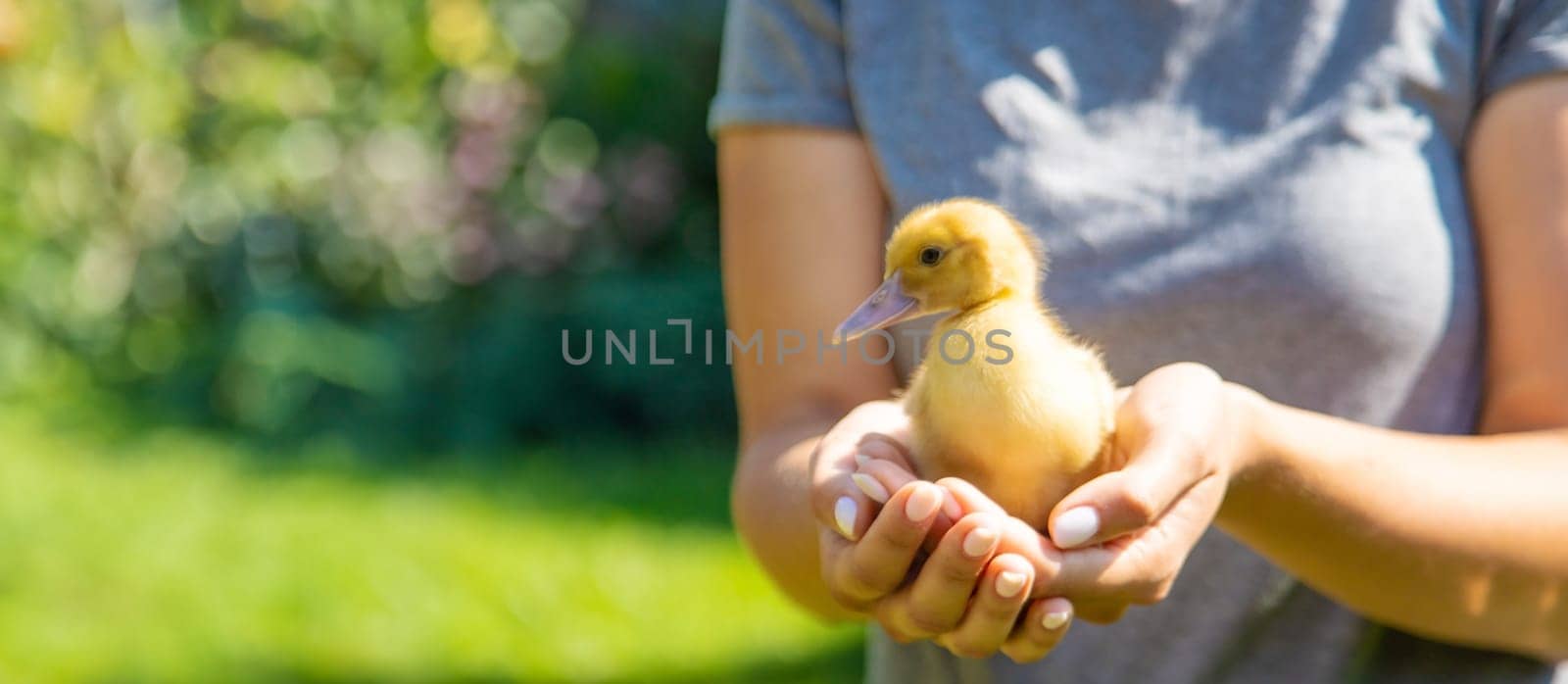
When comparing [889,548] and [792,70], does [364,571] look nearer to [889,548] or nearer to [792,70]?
[792,70]

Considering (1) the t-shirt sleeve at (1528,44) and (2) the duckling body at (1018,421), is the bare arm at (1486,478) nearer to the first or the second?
(1) the t-shirt sleeve at (1528,44)

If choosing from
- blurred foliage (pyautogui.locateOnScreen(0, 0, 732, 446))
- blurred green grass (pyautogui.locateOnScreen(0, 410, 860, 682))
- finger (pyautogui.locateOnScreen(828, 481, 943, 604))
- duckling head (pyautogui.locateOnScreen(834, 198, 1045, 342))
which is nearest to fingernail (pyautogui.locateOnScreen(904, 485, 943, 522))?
finger (pyautogui.locateOnScreen(828, 481, 943, 604))

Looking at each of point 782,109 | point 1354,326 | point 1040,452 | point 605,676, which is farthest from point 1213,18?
point 605,676

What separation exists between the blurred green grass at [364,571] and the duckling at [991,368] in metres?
2.44

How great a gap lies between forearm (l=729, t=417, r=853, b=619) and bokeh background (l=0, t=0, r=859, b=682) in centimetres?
274

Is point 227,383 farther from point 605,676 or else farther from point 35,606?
point 605,676

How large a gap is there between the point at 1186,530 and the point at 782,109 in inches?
27.4

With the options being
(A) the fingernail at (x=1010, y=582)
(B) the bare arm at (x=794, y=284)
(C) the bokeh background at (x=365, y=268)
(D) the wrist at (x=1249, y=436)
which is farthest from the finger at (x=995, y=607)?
(C) the bokeh background at (x=365, y=268)

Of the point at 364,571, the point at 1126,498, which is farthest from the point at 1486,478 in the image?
the point at 364,571

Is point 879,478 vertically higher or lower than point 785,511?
higher

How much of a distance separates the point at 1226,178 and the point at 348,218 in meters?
4.69

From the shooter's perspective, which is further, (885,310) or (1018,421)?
(885,310)

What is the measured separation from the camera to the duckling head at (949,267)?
1.48 meters

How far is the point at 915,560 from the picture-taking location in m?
1.36
